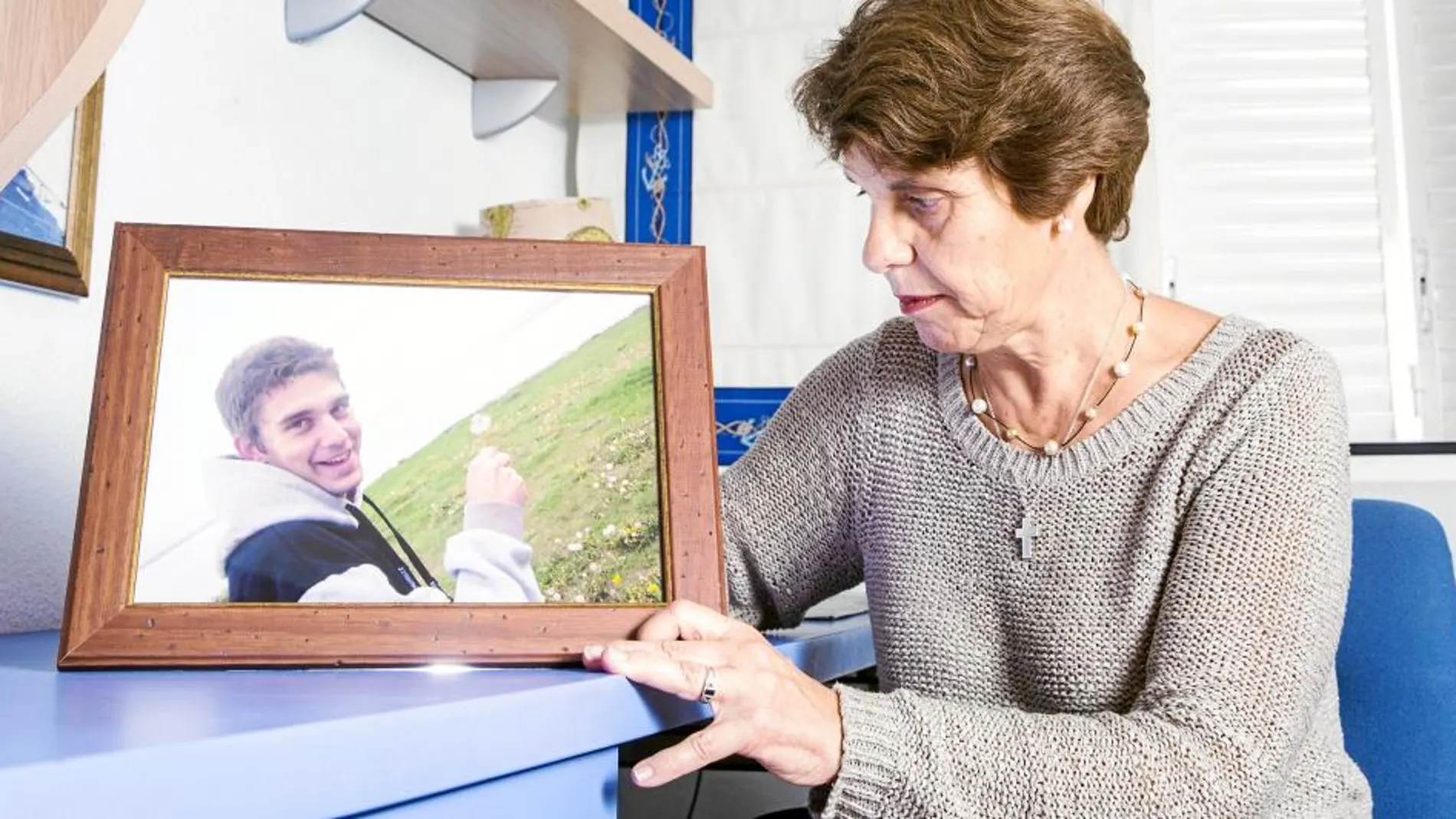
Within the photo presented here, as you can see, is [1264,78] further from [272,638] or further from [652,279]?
[272,638]

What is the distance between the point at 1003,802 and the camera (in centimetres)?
85

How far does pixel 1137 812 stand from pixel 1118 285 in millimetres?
477

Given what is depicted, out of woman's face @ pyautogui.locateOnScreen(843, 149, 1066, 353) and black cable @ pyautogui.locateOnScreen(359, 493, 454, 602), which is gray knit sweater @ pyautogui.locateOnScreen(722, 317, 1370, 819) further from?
black cable @ pyautogui.locateOnScreen(359, 493, 454, 602)

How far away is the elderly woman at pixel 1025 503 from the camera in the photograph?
2.78 ft

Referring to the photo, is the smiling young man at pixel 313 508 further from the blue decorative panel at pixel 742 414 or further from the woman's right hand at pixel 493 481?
the blue decorative panel at pixel 742 414

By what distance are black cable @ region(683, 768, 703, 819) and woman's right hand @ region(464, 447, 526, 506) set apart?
1.23m

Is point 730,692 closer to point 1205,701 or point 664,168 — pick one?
point 1205,701

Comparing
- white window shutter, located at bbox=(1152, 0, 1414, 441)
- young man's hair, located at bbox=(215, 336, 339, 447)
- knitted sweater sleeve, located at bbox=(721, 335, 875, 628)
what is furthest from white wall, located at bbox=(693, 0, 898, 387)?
young man's hair, located at bbox=(215, 336, 339, 447)

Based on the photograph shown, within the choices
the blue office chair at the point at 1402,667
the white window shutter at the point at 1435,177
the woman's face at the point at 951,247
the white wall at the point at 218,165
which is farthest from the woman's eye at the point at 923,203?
the white window shutter at the point at 1435,177

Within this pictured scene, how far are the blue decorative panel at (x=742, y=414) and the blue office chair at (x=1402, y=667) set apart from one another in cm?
102

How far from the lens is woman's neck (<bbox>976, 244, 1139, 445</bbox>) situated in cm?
109

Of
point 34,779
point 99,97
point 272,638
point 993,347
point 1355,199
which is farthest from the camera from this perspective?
point 1355,199

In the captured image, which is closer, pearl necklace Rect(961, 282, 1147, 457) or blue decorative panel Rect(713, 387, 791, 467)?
pearl necklace Rect(961, 282, 1147, 457)

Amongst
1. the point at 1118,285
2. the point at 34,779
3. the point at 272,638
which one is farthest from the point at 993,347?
the point at 34,779
